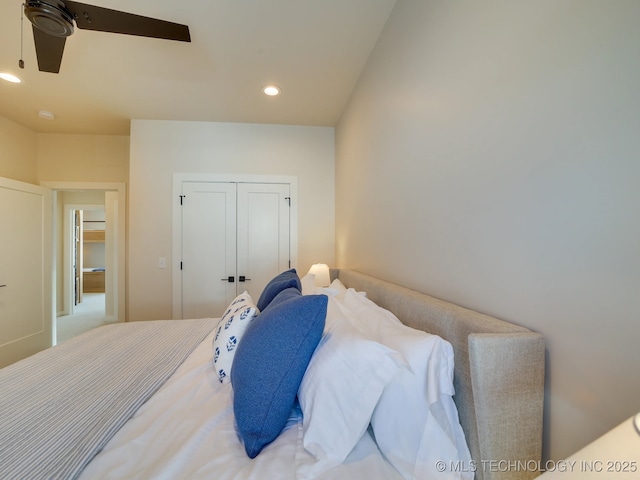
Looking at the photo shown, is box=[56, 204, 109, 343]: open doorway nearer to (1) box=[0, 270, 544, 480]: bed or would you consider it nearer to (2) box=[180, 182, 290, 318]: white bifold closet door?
(2) box=[180, 182, 290, 318]: white bifold closet door

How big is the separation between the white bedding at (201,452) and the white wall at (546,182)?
1.81 ft

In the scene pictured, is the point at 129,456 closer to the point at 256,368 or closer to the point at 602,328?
the point at 256,368

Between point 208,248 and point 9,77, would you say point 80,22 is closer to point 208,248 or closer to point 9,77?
point 9,77

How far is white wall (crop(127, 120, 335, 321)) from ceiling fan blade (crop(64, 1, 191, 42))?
1.58 metres

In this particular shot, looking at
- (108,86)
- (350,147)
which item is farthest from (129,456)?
(108,86)

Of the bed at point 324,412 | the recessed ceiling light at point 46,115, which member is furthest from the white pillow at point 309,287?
the recessed ceiling light at point 46,115

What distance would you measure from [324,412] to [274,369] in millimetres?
196

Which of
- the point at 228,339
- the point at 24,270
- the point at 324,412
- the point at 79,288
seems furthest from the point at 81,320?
the point at 324,412

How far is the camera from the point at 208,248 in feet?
9.58

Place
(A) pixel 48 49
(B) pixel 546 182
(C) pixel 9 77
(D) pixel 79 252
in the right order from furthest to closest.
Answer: (D) pixel 79 252 < (C) pixel 9 77 < (A) pixel 48 49 < (B) pixel 546 182

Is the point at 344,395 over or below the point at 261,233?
below

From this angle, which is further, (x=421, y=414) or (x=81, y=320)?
(x=81, y=320)

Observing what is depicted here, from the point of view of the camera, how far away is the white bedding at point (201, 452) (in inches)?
26.5

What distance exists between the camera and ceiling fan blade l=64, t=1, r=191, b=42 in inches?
47.8
